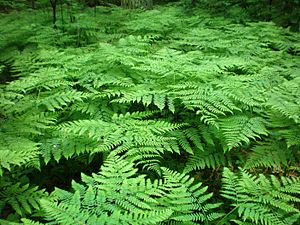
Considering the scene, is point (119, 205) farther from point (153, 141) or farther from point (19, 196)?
point (19, 196)

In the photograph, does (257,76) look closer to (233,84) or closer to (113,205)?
(233,84)

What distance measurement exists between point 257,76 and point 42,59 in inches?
132

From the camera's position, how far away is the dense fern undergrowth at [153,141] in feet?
7.70

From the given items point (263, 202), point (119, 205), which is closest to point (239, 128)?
point (263, 202)

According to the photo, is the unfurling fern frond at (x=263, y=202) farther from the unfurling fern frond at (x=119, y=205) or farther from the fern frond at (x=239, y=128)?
the fern frond at (x=239, y=128)

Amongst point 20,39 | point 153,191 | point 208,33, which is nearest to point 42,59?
point 20,39

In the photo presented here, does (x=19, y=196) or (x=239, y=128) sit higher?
(x=239, y=128)

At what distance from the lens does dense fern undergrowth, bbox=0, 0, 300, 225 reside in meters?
2.35

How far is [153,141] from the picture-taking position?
9.74 feet

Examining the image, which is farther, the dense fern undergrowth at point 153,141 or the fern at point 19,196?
the fern at point 19,196

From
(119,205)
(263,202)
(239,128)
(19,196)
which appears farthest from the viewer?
(239,128)

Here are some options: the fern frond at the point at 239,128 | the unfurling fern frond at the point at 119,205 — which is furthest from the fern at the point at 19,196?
the fern frond at the point at 239,128

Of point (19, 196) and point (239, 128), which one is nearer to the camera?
point (19, 196)

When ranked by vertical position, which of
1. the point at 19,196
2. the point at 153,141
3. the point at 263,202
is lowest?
the point at 19,196
